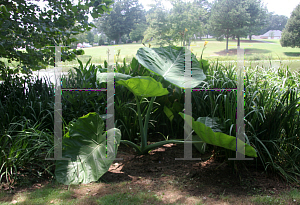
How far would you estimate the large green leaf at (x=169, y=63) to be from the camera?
165 centimetres

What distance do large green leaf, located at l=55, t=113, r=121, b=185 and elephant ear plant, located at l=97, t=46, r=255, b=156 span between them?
0.24 meters

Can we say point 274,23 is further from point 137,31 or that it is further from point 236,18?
point 137,31

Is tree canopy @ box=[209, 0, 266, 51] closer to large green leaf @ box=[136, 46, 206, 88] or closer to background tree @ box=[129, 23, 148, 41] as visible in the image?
background tree @ box=[129, 23, 148, 41]

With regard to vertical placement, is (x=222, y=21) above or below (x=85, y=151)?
above

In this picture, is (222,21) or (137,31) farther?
(222,21)

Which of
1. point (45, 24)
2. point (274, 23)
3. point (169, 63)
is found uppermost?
point (274, 23)

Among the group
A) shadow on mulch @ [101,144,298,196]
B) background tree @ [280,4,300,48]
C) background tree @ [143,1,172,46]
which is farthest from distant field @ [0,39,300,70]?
background tree @ [143,1,172,46]

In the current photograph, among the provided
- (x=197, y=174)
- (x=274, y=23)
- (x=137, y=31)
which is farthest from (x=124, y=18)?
(x=197, y=174)

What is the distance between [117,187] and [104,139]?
1.14ft

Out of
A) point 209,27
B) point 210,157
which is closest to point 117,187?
point 210,157

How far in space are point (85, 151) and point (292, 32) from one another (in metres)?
6.20

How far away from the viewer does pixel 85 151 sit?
149 cm

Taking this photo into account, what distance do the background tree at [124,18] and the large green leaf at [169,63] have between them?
13.7 feet

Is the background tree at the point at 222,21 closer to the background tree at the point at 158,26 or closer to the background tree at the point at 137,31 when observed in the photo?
the background tree at the point at 158,26
